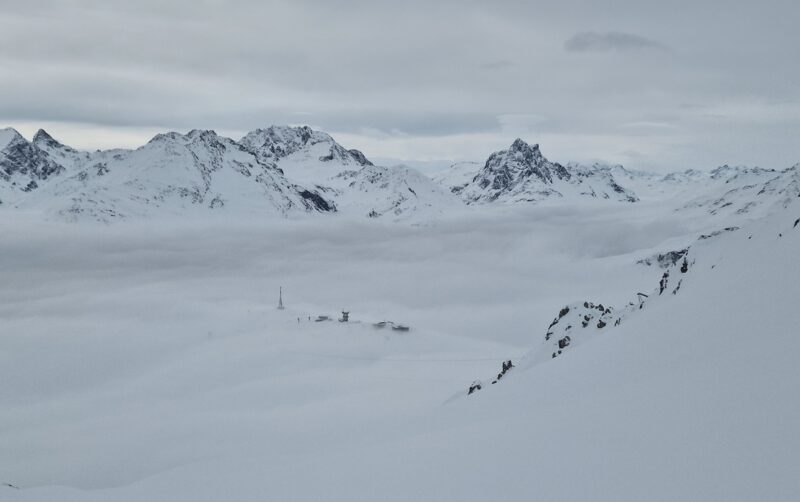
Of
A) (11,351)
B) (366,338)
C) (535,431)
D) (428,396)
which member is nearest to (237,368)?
(366,338)

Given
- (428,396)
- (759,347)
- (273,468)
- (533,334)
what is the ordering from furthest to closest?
1. (533,334)
2. (428,396)
3. (273,468)
4. (759,347)

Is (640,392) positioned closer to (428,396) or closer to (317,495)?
(317,495)

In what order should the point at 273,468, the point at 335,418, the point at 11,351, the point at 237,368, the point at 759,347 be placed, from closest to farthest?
the point at 759,347, the point at 273,468, the point at 335,418, the point at 237,368, the point at 11,351

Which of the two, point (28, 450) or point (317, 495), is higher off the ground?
point (317, 495)

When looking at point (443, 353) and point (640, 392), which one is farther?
point (443, 353)

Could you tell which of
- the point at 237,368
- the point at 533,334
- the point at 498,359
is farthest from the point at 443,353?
the point at 533,334

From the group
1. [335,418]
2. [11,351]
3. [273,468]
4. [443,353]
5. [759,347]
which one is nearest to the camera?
[759,347]

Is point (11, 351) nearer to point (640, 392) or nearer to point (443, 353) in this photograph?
point (443, 353)

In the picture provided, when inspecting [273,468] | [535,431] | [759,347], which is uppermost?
[759,347]

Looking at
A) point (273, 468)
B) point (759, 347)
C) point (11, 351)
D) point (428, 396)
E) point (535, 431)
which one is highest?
point (759, 347)
